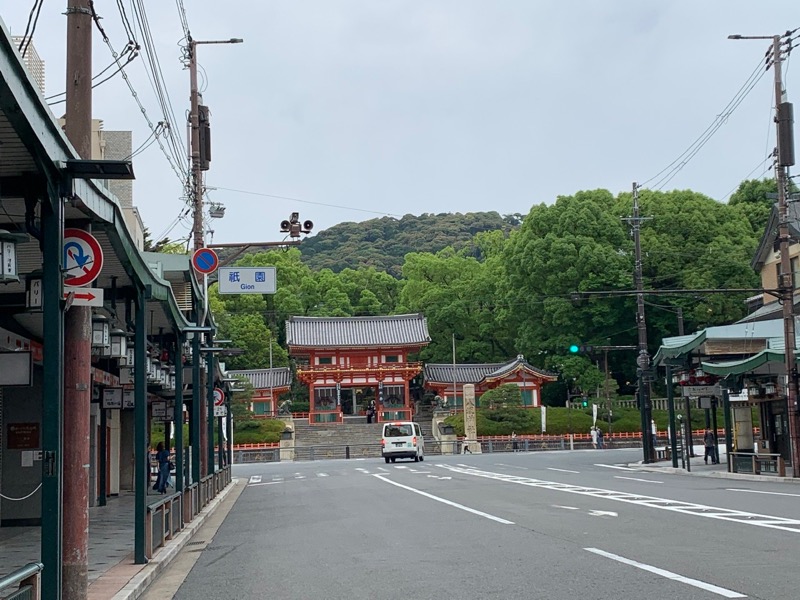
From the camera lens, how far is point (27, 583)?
7340 millimetres

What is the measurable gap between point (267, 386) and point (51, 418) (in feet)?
231

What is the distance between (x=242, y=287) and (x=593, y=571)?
1647 cm

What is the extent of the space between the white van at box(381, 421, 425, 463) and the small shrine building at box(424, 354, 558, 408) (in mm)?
20821

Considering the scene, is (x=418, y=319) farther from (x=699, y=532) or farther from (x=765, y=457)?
(x=699, y=532)

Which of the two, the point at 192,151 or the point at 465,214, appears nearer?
the point at 192,151

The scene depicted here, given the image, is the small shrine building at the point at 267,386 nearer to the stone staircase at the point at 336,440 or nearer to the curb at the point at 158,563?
the stone staircase at the point at 336,440

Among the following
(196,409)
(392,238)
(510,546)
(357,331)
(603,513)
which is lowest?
(603,513)

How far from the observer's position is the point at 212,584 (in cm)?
1144

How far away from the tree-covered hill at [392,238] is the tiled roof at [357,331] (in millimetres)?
52558

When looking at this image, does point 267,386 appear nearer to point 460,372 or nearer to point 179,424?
point 460,372

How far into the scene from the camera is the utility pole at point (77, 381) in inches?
378

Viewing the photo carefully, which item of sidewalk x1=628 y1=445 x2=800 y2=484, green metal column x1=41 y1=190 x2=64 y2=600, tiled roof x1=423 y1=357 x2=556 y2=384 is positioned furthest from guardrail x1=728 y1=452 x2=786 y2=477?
tiled roof x1=423 y1=357 x2=556 y2=384

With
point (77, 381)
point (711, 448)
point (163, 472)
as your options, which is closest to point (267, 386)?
point (711, 448)

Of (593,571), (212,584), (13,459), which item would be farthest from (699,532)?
(13,459)
